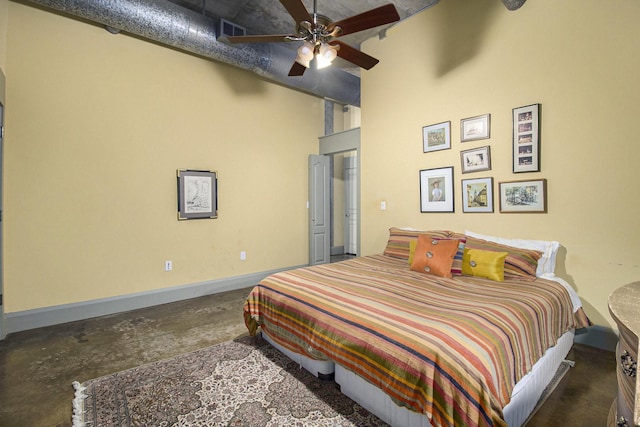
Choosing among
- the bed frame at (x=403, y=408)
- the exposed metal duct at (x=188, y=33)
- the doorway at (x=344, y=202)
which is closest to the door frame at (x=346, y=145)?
the exposed metal duct at (x=188, y=33)

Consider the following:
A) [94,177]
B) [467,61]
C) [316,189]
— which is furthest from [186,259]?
[467,61]

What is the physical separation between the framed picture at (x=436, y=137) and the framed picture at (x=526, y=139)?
2.18ft

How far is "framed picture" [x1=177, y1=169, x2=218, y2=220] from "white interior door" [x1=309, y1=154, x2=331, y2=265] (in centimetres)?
168

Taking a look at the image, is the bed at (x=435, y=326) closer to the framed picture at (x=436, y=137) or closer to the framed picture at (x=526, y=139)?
the framed picture at (x=526, y=139)

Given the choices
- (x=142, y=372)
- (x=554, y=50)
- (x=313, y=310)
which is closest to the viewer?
(x=313, y=310)

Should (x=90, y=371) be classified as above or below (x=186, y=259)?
below

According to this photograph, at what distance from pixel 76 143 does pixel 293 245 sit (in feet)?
10.3

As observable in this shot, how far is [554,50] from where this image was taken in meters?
2.64

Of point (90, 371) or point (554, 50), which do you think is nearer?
point (90, 371)

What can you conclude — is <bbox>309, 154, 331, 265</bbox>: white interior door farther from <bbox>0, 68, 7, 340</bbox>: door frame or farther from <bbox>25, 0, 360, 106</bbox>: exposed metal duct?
<bbox>0, 68, 7, 340</bbox>: door frame

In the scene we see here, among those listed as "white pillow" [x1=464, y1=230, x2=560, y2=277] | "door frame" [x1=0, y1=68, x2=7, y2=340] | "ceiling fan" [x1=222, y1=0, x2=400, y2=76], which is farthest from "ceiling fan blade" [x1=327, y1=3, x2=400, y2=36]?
Answer: "door frame" [x1=0, y1=68, x2=7, y2=340]

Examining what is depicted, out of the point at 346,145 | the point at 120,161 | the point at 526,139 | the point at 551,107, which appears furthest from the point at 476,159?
the point at 120,161

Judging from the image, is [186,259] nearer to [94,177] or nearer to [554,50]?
[94,177]

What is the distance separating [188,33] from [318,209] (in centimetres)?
312
